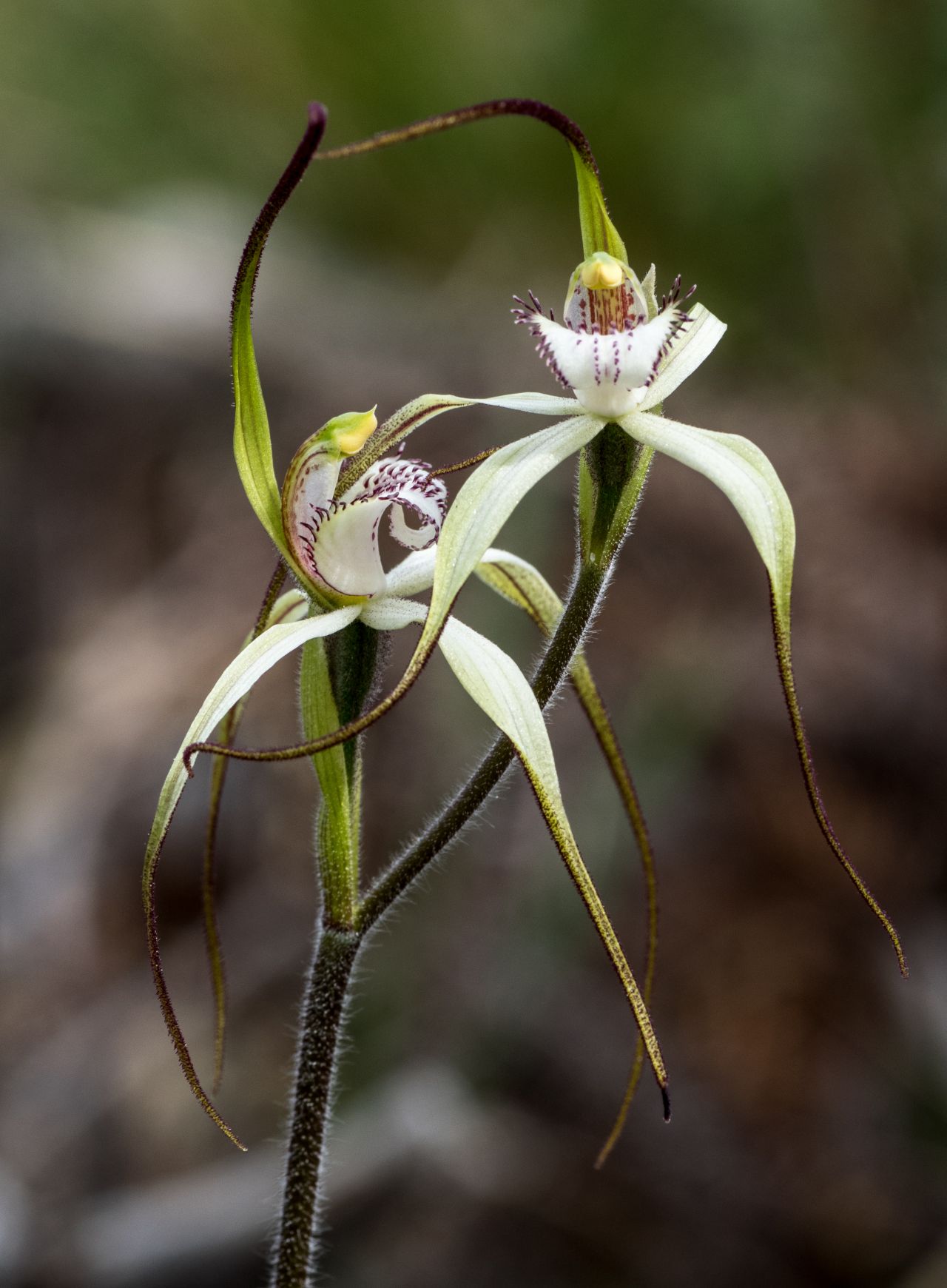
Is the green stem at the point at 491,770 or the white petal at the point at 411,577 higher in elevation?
the white petal at the point at 411,577

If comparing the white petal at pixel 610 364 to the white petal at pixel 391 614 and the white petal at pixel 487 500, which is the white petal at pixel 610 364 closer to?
the white petal at pixel 487 500

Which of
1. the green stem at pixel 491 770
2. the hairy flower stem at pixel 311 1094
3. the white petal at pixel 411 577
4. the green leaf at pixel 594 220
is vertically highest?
A: the green leaf at pixel 594 220

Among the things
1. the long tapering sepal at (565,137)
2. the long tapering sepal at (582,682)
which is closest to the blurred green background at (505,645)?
the long tapering sepal at (582,682)

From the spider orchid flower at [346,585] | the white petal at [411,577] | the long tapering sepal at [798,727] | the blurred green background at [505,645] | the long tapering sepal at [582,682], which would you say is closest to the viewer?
the long tapering sepal at [798,727]

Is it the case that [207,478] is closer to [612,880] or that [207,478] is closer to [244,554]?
[244,554]

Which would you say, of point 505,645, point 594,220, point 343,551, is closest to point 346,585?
point 343,551

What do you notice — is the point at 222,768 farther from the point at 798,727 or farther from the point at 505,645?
the point at 505,645

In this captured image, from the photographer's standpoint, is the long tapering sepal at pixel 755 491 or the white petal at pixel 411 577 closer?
the long tapering sepal at pixel 755 491
